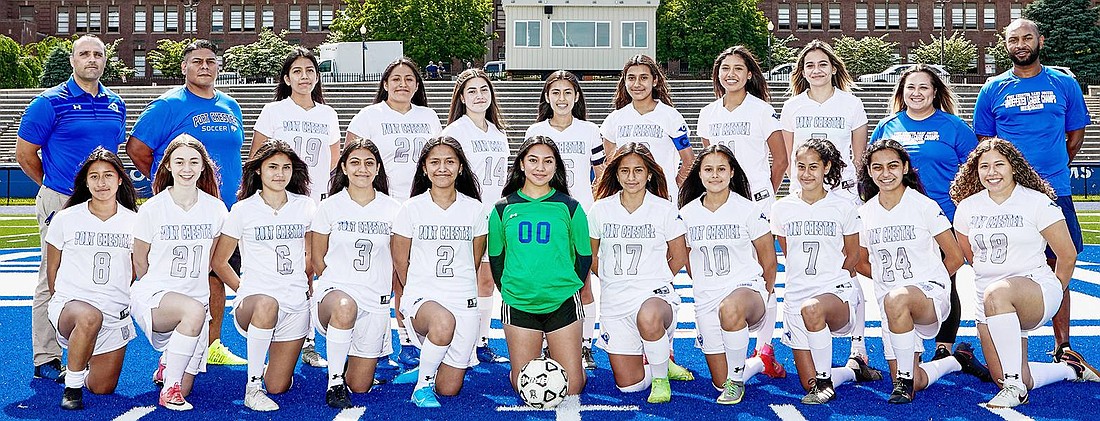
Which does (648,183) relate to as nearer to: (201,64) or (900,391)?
(900,391)

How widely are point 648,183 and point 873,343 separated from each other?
6.76 feet

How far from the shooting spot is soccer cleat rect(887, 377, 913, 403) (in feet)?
16.1

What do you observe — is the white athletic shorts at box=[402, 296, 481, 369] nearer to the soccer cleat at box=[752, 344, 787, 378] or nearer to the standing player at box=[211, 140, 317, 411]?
→ the standing player at box=[211, 140, 317, 411]

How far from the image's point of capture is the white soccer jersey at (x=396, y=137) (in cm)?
640

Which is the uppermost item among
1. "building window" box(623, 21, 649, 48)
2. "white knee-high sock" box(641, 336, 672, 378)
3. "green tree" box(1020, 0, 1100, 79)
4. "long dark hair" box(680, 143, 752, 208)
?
"green tree" box(1020, 0, 1100, 79)

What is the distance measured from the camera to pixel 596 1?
34.9m

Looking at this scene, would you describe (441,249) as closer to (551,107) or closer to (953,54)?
(551,107)

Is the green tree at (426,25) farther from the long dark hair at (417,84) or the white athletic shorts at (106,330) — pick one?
the white athletic shorts at (106,330)

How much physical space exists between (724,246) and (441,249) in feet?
4.99

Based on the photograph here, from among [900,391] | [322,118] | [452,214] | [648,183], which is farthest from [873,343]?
[322,118]

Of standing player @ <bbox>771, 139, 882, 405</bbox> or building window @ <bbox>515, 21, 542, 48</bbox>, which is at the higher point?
building window @ <bbox>515, 21, 542, 48</bbox>

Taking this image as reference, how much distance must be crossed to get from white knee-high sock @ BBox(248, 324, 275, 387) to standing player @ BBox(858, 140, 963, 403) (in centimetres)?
316

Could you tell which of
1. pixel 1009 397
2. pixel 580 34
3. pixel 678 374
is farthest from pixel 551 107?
pixel 580 34

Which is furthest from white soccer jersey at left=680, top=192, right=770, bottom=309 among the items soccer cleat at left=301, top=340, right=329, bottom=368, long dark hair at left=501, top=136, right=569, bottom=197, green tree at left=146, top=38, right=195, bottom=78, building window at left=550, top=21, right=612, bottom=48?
green tree at left=146, top=38, right=195, bottom=78
